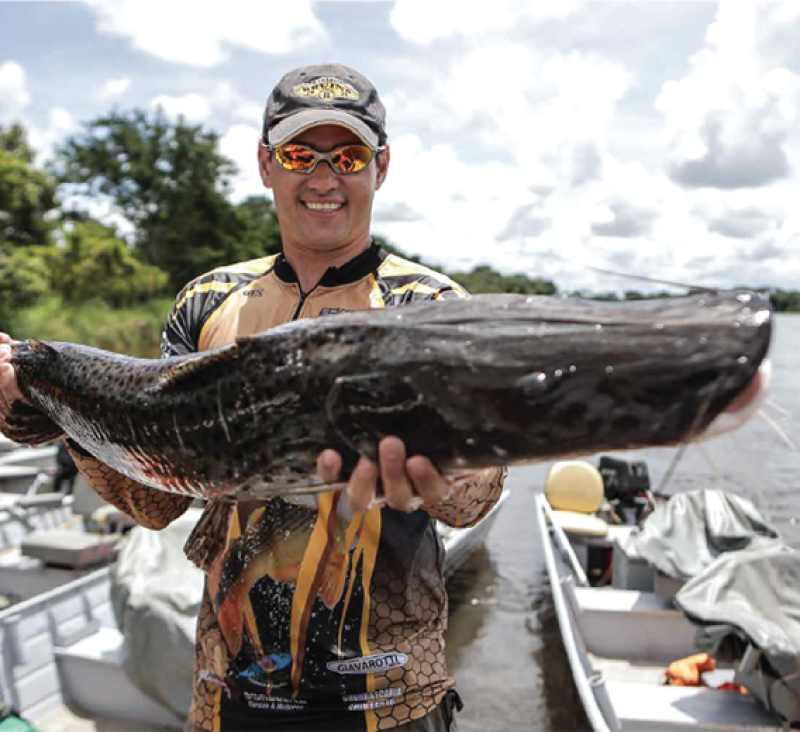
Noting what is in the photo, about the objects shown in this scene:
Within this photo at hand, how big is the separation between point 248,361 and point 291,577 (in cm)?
79

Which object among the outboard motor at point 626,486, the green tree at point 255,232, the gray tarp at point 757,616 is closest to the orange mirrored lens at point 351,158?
the gray tarp at point 757,616

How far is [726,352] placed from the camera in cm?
151

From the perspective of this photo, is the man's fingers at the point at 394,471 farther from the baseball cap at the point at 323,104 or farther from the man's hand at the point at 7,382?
the man's hand at the point at 7,382

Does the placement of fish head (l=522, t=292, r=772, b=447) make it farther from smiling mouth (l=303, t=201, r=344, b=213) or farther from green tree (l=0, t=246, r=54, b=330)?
green tree (l=0, t=246, r=54, b=330)

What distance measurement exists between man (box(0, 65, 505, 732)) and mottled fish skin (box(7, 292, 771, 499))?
320 mm

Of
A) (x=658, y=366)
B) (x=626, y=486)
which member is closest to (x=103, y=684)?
(x=658, y=366)

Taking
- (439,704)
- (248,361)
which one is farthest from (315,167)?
(439,704)

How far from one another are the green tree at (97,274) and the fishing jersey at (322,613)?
4000cm

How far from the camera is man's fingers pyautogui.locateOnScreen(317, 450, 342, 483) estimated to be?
6.15 ft

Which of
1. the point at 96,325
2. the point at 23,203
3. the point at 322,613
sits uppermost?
the point at 23,203

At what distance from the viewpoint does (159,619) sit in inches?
241

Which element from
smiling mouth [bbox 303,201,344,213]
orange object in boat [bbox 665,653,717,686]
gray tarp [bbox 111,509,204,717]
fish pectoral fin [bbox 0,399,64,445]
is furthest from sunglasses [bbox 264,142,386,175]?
orange object in boat [bbox 665,653,717,686]

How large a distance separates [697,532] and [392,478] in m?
8.12

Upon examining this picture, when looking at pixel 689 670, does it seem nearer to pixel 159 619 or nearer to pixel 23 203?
pixel 159 619
